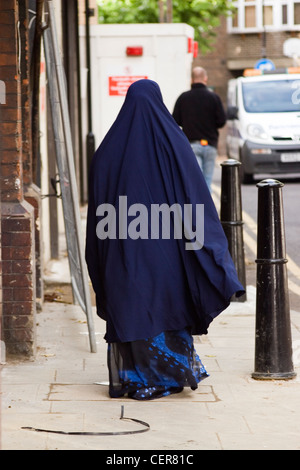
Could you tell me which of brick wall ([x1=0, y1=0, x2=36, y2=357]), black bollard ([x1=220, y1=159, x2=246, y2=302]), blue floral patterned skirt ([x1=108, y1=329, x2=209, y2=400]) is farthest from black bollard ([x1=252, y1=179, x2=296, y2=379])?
black bollard ([x1=220, y1=159, x2=246, y2=302])

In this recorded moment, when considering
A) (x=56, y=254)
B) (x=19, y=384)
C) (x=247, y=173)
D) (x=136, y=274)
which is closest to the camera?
(x=136, y=274)

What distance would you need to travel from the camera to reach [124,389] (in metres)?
5.76

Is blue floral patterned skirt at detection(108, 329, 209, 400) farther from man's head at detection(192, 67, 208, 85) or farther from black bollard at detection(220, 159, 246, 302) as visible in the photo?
man's head at detection(192, 67, 208, 85)

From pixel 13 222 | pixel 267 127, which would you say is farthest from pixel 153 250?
pixel 267 127

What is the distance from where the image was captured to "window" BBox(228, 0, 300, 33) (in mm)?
49000

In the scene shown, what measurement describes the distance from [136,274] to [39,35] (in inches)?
111

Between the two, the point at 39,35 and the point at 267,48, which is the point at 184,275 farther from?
the point at 267,48

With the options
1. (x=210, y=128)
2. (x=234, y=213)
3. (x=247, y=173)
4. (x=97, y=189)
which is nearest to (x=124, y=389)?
(x=97, y=189)

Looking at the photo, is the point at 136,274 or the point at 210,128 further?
the point at 210,128

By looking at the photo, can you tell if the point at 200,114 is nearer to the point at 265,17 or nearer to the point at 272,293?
the point at 272,293

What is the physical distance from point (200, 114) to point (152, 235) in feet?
28.4

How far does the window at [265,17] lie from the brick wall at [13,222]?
4319 cm

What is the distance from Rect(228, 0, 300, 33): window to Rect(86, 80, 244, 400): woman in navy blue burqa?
144ft

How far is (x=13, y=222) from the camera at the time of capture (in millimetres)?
6523
